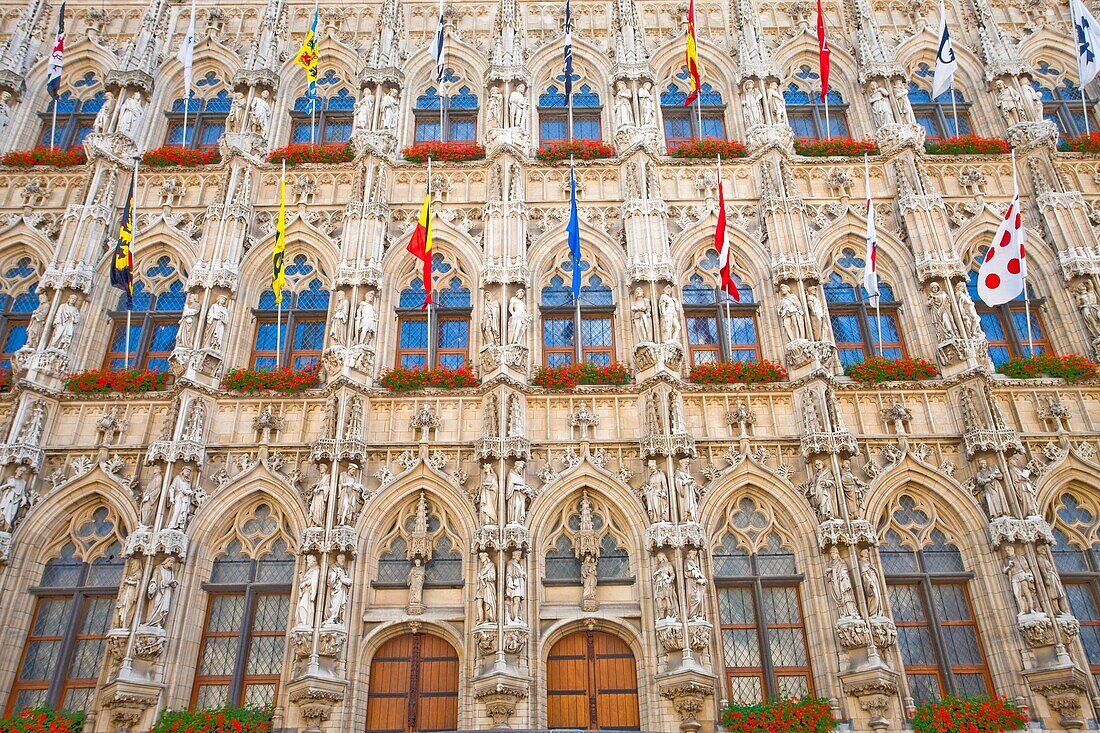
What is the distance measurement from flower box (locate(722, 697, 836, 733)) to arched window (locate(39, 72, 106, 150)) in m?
18.2

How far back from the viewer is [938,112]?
19.1 metres

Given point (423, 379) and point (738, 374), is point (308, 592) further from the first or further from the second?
point (738, 374)

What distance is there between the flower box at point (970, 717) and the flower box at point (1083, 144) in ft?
39.1

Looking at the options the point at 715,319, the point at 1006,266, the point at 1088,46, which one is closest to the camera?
the point at 1006,266

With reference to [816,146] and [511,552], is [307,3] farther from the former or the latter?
[511,552]

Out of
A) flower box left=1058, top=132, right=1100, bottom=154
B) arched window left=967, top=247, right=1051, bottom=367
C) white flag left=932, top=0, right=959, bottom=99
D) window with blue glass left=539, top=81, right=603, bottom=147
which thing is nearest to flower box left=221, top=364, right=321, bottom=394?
window with blue glass left=539, top=81, right=603, bottom=147

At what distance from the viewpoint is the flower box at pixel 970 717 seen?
1206 cm

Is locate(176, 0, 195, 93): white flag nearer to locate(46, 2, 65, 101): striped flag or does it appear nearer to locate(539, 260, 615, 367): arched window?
locate(46, 2, 65, 101): striped flag

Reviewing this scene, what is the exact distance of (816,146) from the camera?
1783cm

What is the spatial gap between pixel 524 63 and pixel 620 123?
9.63 ft

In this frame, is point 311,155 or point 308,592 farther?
point 311,155

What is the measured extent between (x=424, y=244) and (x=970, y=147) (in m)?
11.9

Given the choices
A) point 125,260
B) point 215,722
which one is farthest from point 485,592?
point 125,260

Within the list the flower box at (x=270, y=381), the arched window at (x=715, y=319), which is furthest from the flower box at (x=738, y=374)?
the flower box at (x=270, y=381)
